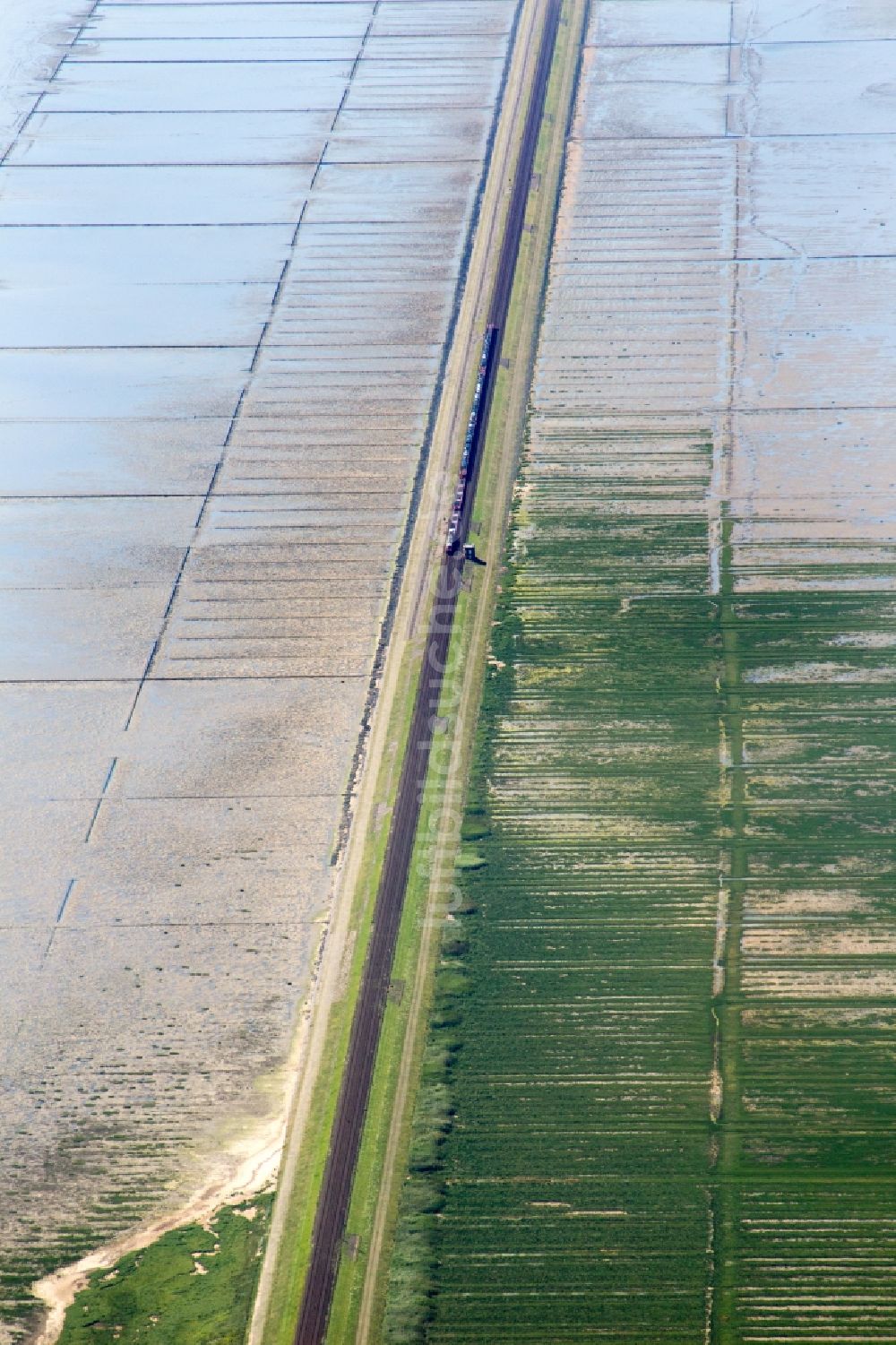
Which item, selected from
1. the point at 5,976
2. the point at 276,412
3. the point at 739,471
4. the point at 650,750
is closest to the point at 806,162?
the point at 739,471

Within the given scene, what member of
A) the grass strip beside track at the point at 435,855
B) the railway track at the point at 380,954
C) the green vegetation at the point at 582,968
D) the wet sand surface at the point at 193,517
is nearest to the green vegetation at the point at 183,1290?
the wet sand surface at the point at 193,517

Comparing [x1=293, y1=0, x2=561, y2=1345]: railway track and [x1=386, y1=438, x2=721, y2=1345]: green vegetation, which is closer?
[x1=386, y1=438, x2=721, y2=1345]: green vegetation

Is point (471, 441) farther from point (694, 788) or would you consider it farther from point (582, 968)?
point (582, 968)

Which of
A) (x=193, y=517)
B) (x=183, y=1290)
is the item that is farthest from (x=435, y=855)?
(x=193, y=517)

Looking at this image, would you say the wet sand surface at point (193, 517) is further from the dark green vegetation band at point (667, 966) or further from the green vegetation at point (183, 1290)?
the dark green vegetation band at point (667, 966)

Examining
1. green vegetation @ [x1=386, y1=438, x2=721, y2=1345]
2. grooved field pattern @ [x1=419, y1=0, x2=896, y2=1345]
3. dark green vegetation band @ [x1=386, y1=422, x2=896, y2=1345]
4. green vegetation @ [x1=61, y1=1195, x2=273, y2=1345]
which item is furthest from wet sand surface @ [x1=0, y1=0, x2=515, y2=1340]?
grooved field pattern @ [x1=419, y1=0, x2=896, y2=1345]

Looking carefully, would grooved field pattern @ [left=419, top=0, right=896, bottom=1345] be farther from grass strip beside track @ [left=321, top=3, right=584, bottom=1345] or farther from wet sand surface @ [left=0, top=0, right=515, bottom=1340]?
wet sand surface @ [left=0, top=0, right=515, bottom=1340]

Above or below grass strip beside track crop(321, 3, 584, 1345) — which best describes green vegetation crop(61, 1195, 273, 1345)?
below
